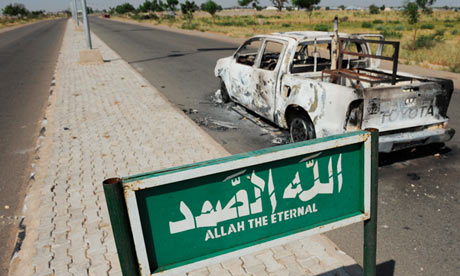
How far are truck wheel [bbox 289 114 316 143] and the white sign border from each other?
3.20 metres

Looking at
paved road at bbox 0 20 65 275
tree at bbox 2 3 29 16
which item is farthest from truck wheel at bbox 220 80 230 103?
tree at bbox 2 3 29 16

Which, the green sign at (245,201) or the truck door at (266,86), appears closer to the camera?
the green sign at (245,201)

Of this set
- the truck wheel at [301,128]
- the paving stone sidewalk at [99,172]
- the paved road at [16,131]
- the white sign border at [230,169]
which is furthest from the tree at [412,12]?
the white sign border at [230,169]

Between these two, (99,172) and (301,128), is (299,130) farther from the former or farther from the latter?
(99,172)

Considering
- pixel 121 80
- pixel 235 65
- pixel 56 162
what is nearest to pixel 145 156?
pixel 56 162

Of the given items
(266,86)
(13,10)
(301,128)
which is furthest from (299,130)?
(13,10)

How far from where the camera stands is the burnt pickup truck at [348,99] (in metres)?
4.48

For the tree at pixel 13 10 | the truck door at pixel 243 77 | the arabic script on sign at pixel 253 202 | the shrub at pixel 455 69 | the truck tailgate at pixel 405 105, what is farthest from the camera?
the tree at pixel 13 10

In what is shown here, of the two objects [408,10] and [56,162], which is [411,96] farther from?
[408,10]

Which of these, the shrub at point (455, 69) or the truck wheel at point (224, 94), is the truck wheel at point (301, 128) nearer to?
the truck wheel at point (224, 94)

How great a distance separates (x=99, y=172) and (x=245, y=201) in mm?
3896

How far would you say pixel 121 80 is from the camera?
482 inches

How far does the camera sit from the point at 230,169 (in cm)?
176

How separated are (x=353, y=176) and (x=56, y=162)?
4922 millimetres
